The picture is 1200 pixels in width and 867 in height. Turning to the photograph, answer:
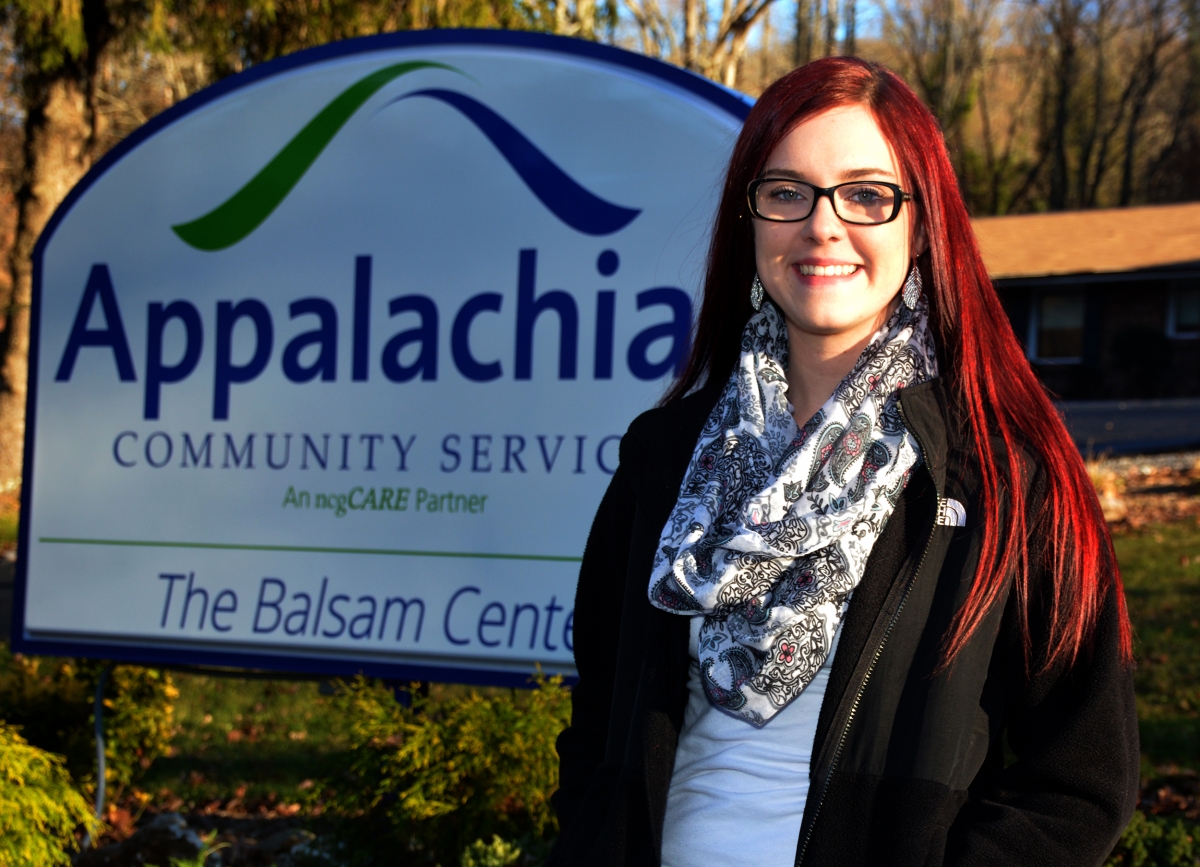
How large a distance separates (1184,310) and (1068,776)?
2201 centimetres

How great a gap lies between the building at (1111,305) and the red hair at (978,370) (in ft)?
61.4

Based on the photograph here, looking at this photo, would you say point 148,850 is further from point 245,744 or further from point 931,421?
point 931,421

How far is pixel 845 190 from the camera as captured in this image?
64.8 inches

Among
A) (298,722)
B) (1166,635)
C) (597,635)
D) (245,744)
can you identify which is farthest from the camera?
(1166,635)

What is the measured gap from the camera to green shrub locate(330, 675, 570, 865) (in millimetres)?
3141

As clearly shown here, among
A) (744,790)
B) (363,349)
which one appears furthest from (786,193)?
(363,349)

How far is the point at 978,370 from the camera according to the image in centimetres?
160

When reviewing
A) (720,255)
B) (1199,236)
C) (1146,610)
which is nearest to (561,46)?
(720,255)

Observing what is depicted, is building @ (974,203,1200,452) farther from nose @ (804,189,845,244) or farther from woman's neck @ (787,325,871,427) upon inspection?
nose @ (804,189,845,244)

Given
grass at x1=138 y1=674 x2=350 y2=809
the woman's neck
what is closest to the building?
grass at x1=138 y1=674 x2=350 y2=809

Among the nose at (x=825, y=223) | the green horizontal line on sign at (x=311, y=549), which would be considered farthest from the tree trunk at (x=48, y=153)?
the nose at (x=825, y=223)

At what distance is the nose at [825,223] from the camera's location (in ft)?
5.39

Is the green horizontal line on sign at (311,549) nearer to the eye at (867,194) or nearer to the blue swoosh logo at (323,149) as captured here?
the blue swoosh logo at (323,149)

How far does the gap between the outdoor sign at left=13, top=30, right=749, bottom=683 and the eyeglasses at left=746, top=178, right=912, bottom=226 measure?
1712 millimetres
